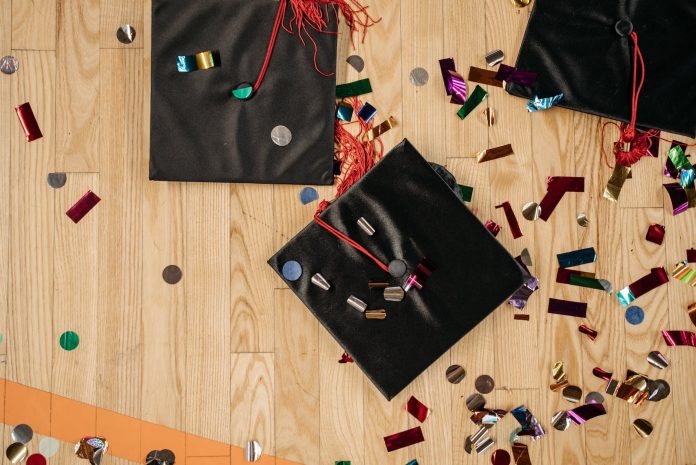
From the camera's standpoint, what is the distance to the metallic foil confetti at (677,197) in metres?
1.34

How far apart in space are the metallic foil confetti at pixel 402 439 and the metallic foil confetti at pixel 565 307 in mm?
374

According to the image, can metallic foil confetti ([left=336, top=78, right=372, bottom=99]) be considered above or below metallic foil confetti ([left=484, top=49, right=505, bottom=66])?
below

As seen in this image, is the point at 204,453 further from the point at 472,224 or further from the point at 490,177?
the point at 490,177

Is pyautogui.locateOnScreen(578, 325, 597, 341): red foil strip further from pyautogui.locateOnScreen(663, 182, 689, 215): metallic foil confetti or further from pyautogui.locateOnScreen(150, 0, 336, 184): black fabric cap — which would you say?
pyautogui.locateOnScreen(150, 0, 336, 184): black fabric cap

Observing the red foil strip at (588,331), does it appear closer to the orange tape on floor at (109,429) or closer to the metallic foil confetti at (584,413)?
the metallic foil confetti at (584,413)

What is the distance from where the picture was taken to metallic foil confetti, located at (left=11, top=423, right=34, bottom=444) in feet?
4.15

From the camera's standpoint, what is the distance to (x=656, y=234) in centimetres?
133

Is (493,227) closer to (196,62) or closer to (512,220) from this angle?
(512,220)

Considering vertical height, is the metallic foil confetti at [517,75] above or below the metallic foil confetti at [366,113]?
above

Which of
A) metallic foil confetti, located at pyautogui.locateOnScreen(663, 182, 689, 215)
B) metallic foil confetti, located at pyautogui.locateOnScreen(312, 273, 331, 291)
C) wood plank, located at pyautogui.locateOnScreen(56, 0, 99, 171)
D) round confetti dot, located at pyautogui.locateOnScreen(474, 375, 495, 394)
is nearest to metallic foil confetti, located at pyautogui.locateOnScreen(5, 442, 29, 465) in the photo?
wood plank, located at pyautogui.locateOnScreen(56, 0, 99, 171)

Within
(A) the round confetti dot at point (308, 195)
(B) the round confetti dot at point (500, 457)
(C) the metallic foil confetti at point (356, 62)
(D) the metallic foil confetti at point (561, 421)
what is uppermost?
(C) the metallic foil confetti at point (356, 62)

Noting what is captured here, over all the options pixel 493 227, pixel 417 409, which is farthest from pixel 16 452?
pixel 493 227

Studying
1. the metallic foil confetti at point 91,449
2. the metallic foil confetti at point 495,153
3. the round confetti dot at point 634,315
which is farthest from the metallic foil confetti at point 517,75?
the metallic foil confetti at point 91,449

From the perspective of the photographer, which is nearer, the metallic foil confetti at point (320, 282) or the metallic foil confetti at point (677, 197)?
the metallic foil confetti at point (320, 282)
